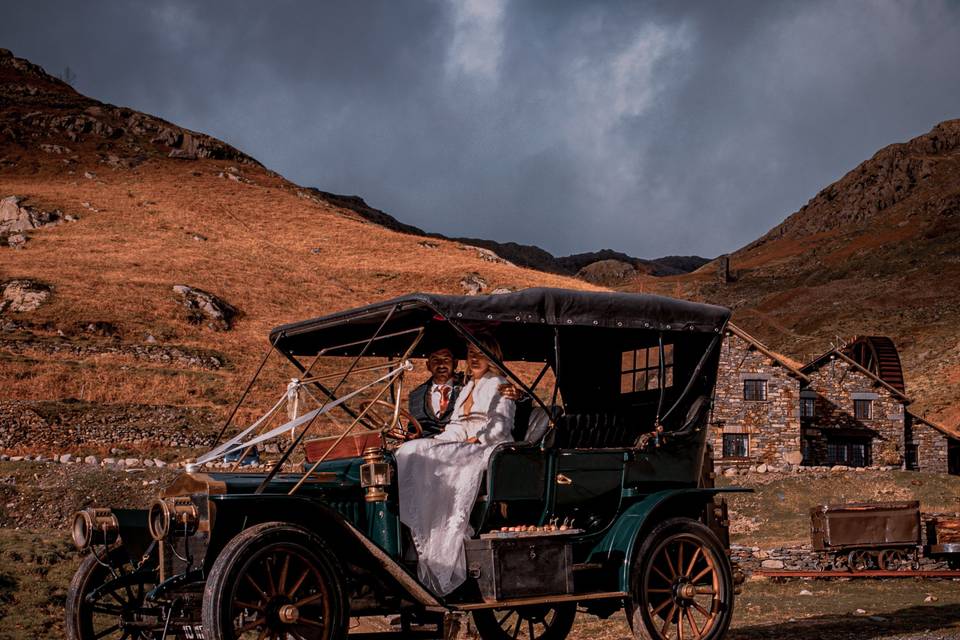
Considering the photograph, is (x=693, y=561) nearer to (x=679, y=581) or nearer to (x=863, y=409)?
(x=679, y=581)

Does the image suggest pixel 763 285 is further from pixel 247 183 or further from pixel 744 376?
pixel 744 376

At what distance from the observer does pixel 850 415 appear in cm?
4772

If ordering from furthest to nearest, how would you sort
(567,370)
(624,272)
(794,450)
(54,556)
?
1. (624,272)
2. (794,450)
3. (54,556)
4. (567,370)

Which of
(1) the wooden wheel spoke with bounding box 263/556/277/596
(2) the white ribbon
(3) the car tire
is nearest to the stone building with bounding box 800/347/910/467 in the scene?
(2) the white ribbon

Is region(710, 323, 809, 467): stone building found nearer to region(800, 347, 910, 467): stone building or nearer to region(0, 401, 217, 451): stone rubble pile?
region(800, 347, 910, 467): stone building

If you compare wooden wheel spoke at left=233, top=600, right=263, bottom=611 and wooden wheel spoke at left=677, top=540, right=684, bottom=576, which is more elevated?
wooden wheel spoke at left=677, top=540, right=684, bottom=576

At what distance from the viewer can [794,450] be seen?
44625 mm

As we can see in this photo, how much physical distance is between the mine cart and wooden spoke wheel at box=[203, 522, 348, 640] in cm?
1823

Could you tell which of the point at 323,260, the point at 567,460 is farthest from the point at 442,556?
the point at 323,260

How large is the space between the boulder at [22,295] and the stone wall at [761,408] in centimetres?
3126

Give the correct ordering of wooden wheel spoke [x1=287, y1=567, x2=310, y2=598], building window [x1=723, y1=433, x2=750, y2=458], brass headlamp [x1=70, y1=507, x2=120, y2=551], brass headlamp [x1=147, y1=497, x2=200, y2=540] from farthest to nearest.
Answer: building window [x1=723, y1=433, x2=750, y2=458], brass headlamp [x1=70, y1=507, x2=120, y2=551], wooden wheel spoke [x1=287, y1=567, x2=310, y2=598], brass headlamp [x1=147, y1=497, x2=200, y2=540]

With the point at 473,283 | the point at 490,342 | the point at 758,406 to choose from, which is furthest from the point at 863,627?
the point at 473,283

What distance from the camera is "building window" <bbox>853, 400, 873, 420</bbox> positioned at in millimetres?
47875

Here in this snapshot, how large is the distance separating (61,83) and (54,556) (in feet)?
397
